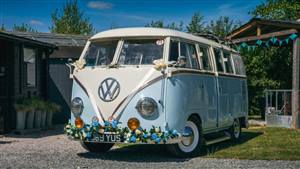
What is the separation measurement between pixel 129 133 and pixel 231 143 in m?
4.19

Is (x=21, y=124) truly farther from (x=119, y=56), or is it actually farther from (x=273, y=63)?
(x=273, y=63)

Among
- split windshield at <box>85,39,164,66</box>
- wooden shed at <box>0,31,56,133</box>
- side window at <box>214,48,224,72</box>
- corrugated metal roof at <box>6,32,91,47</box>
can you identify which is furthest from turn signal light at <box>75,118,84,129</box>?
corrugated metal roof at <box>6,32,91,47</box>

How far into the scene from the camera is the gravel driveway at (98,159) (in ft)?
28.7

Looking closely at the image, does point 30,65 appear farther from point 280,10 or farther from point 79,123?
point 280,10

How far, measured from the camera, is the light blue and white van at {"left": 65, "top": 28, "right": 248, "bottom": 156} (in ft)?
29.6

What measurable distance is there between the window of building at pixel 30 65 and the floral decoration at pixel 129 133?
766 cm

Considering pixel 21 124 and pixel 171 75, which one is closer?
pixel 171 75

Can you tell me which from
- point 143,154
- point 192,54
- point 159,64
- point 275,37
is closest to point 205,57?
point 192,54

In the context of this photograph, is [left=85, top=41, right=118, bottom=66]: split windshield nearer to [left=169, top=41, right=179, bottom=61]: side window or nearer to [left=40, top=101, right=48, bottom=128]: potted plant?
[left=169, top=41, right=179, bottom=61]: side window

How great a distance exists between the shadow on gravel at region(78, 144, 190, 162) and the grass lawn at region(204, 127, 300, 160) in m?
0.90

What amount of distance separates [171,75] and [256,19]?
9.34m

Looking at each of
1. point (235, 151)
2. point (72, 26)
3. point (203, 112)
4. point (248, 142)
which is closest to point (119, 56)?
point (203, 112)

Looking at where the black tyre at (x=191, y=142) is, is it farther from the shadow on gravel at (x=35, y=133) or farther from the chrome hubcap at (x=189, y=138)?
the shadow on gravel at (x=35, y=133)

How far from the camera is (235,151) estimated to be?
10570mm
